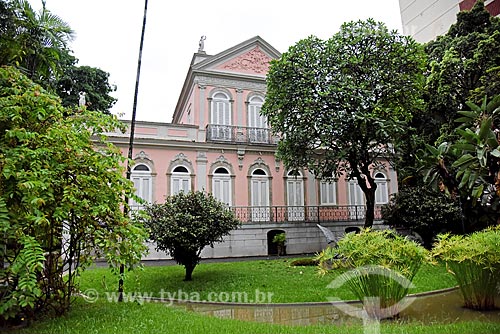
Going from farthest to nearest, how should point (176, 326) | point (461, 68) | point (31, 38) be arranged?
point (461, 68)
point (31, 38)
point (176, 326)

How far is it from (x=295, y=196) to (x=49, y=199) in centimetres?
1365

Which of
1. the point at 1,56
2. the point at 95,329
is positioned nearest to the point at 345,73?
the point at 1,56

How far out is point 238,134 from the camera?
17469 mm

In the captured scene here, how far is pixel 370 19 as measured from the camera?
13.4 metres

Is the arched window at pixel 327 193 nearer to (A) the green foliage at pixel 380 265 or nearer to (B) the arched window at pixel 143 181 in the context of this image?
(B) the arched window at pixel 143 181

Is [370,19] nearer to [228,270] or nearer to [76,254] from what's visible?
[228,270]

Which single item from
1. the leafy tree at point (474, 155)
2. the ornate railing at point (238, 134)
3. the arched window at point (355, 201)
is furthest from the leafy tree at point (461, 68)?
the ornate railing at point (238, 134)

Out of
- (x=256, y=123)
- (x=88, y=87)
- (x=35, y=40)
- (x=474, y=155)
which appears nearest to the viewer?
(x=474, y=155)

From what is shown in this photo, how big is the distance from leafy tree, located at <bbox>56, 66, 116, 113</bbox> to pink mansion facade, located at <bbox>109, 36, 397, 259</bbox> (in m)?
8.19

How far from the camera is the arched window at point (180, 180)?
16.0m

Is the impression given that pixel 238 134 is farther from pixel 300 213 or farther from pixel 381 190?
pixel 381 190

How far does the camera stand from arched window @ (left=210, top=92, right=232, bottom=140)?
56.1 feet

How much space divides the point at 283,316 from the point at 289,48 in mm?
9873

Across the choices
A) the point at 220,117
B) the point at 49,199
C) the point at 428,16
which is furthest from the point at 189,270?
the point at 428,16
